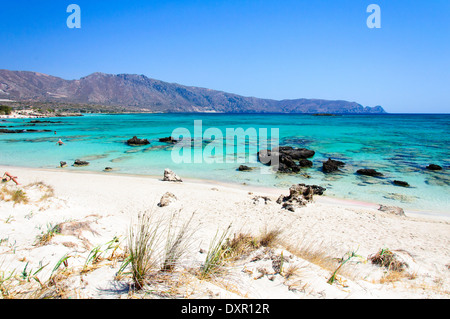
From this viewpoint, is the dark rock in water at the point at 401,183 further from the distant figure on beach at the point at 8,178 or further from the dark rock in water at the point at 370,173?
the distant figure on beach at the point at 8,178

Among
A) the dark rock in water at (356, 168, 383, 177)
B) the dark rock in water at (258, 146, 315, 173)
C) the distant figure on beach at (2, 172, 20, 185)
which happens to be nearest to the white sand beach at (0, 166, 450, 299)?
the distant figure on beach at (2, 172, 20, 185)

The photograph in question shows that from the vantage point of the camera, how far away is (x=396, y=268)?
12.3ft

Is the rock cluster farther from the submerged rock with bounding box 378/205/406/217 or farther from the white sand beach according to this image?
the submerged rock with bounding box 378/205/406/217

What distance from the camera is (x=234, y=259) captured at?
128 inches

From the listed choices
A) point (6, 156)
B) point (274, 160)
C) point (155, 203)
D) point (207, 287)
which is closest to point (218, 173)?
point (274, 160)

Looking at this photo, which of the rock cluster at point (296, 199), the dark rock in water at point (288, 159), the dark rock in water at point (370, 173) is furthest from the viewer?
the dark rock in water at point (288, 159)

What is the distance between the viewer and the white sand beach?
8.32 ft

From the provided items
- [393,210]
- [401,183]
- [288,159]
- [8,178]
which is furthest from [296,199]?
[8,178]

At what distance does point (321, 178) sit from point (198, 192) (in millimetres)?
7155

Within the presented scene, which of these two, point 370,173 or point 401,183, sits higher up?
point 370,173

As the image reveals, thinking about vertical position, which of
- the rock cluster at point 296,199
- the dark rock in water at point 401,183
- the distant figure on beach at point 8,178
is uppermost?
the distant figure on beach at point 8,178

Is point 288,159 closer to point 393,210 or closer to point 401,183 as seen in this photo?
point 401,183

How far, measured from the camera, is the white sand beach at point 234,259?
2.54 metres

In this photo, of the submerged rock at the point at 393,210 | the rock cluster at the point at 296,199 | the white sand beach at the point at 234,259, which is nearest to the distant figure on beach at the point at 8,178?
the white sand beach at the point at 234,259
